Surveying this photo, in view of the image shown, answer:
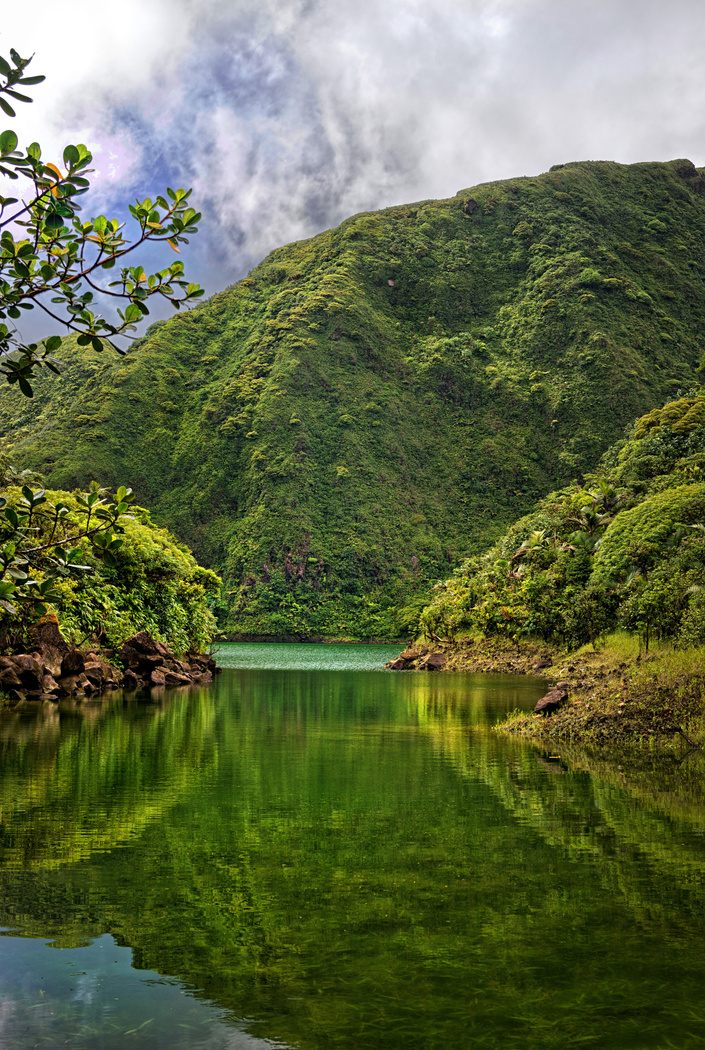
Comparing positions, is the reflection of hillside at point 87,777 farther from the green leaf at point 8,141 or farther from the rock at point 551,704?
the rock at point 551,704

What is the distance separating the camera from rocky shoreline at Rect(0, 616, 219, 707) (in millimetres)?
23359

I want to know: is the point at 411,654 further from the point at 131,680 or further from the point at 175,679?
the point at 131,680

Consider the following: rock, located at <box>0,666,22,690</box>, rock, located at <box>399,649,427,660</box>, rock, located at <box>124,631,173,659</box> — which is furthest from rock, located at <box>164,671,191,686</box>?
rock, located at <box>399,649,427,660</box>

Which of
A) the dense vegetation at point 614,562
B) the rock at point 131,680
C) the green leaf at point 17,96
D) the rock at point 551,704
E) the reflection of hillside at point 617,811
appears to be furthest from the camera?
the rock at point 131,680

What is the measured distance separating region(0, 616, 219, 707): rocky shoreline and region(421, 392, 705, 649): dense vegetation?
1615 centimetres

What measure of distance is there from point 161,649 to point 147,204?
27909mm

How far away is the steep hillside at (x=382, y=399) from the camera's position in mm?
108875

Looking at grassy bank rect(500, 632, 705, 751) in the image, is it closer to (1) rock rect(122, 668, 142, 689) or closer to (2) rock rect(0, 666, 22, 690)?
(2) rock rect(0, 666, 22, 690)

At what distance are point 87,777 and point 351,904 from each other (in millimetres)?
6107

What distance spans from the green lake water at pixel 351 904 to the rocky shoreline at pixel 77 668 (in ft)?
38.4

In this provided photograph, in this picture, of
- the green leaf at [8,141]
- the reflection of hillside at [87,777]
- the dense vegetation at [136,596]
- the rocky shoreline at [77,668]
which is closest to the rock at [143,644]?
the rocky shoreline at [77,668]

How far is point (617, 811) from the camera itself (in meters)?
9.18

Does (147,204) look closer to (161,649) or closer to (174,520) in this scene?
(161,649)

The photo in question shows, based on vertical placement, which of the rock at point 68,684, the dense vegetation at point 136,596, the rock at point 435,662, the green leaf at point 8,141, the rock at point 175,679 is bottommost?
the rock at point 435,662
